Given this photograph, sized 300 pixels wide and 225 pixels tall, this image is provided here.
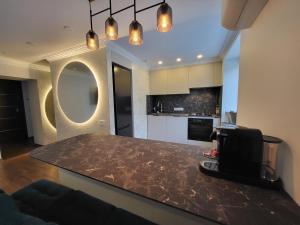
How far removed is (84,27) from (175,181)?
2.11 metres

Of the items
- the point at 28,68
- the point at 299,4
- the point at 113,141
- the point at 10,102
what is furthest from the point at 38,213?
the point at 10,102

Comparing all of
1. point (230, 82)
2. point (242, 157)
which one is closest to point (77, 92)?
point (242, 157)

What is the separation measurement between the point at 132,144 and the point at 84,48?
6.62 ft

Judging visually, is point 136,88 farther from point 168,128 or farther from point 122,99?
point 168,128

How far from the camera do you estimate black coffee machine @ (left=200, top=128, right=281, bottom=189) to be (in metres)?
0.70

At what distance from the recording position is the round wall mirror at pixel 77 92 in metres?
2.40

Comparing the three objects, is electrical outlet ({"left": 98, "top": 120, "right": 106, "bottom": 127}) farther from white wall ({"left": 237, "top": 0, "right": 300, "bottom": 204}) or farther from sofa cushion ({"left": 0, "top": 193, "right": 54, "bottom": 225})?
white wall ({"left": 237, "top": 0, "right": 300, "bottom": 204})

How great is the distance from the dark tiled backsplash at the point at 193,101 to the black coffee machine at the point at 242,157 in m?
3.03

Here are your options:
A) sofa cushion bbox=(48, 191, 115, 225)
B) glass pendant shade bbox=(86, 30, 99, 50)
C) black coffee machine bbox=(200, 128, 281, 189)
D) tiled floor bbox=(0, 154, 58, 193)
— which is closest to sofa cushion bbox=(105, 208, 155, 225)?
sofa cushion bbox=(48, 191, 115, 225)

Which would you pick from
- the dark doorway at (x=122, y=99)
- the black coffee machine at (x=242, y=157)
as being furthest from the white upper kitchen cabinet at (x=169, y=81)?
the black coffee machine at (x=242, y=157)

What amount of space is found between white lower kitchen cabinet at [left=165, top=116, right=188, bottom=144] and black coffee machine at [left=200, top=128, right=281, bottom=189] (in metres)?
2.76

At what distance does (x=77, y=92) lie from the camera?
264 centimetres

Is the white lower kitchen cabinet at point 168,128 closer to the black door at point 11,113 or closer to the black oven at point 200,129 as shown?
the black oven at point 200,129

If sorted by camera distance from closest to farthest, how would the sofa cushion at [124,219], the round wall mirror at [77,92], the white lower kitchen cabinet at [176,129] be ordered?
the sofa cushion at [124,219] → the round wall mirror at [77,92] → the white lower kitchen cabinet at [176,129]
